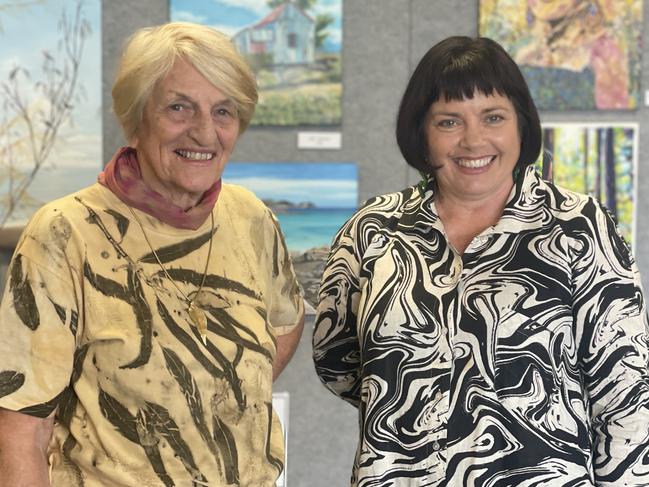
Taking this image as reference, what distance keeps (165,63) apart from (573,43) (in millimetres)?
2073

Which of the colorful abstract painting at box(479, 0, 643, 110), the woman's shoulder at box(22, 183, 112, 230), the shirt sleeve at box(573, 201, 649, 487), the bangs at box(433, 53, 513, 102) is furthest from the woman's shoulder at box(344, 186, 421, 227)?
the colorful abstract painting at box(479, 0, 643, 110)

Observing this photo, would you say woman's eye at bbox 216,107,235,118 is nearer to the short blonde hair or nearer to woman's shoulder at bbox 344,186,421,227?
the short blonde hair

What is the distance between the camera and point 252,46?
3.21 m

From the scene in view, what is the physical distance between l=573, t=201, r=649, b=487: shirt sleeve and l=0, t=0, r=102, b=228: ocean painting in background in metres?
2.05

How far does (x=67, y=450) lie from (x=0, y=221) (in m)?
1.86

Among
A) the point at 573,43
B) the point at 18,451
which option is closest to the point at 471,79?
the point at 18,451

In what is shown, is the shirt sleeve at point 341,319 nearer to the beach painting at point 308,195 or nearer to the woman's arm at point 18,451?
the woman's arm at point 18,451

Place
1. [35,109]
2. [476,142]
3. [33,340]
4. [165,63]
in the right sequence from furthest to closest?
[35,109], [476,142], [165,63], [33,340]

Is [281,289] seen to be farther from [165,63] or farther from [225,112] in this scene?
[165,63]

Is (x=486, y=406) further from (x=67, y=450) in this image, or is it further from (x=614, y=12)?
(x=614, y=12)

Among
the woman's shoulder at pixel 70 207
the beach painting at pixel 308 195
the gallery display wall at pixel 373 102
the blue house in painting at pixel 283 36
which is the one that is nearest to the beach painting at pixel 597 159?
the gallery display wall at pixel 373 102

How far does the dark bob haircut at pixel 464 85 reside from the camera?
170cm

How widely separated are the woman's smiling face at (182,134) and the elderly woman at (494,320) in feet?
1.26

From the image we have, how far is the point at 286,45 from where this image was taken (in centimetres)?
321
